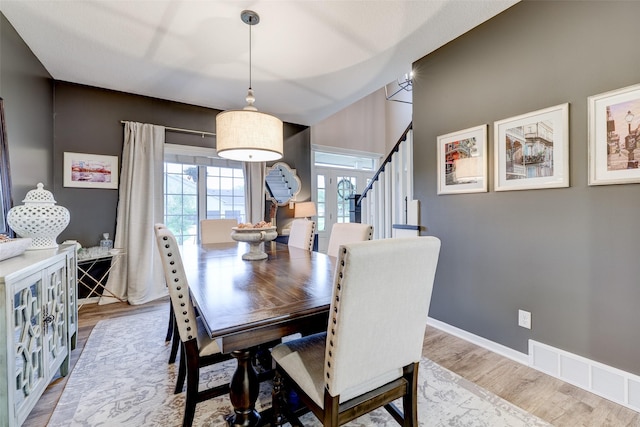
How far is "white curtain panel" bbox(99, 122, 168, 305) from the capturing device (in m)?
3.39

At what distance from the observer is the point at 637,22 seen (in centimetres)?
158

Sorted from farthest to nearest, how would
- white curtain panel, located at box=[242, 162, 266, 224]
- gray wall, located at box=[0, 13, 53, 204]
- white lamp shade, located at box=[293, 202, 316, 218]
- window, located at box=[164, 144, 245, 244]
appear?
1. white lamp shade, located at box=[293, 202, 316, 218]
2. white curtain panel, located at box=[242, 162, 266, 224]
3. window, located at box=[164, 144, 245, 244]
4. gray wall, located at box=[0, 13, 53, 204]

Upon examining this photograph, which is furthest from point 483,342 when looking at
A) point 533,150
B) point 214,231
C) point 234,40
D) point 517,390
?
point 234,40

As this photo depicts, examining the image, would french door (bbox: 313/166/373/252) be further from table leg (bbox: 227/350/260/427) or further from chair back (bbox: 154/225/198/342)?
table leg (bbox: 227/350/260/427)

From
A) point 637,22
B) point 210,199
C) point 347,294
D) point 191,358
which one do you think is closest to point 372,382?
point 347,294

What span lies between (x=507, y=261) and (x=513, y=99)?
1.20m

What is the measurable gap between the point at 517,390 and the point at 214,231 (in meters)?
2.94

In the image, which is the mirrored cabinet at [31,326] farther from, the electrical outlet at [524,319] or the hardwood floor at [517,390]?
the electrical outlet at [524,319]

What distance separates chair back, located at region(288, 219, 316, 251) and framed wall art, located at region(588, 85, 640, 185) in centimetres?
203

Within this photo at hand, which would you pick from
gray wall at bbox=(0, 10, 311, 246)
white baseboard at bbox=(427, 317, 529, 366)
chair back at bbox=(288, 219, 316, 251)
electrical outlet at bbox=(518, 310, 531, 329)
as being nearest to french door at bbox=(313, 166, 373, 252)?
gray wall at bbox=(0, 10, 311, 246)

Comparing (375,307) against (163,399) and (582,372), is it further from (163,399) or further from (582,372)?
(582,372)

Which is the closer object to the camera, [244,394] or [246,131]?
[244,394]

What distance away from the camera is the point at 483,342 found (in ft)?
7.57

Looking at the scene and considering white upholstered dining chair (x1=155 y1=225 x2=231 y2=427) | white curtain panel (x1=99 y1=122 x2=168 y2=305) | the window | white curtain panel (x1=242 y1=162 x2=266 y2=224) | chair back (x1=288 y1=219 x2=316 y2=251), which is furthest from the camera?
white curtain panel (x1=242 y1=162 x2=266 y2=224)
